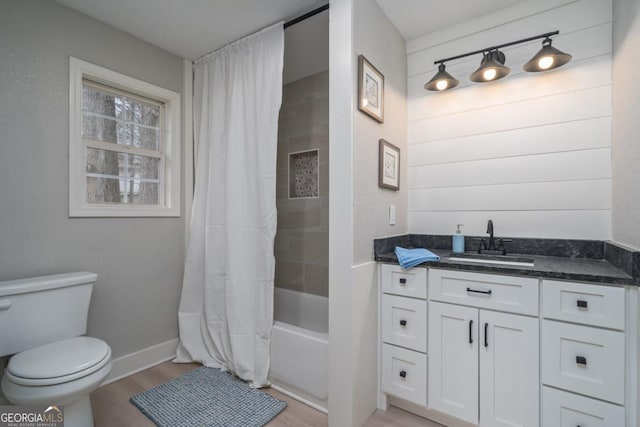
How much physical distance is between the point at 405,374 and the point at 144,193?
2406 mm

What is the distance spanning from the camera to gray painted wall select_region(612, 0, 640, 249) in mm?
1292

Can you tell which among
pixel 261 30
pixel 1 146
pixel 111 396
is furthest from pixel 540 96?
pixel 111 396

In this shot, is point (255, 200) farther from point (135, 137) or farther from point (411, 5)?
point (411, 5)

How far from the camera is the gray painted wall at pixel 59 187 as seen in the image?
1.72 meters

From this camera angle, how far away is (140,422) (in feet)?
5.56

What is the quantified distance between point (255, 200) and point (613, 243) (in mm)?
2135

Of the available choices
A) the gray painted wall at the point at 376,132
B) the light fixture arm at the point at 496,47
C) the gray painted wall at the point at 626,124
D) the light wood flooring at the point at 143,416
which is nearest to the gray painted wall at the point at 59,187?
the light wood flooring at the point at 143,416

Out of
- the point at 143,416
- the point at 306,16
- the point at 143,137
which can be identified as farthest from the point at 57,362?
the point at 306,16

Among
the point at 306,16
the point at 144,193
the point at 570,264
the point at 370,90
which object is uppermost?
the point at 306,16

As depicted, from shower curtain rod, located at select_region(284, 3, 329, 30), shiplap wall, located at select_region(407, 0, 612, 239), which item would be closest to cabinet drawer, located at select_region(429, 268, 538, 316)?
shiplap wall, located at select_region(407, 0, 612, 239)

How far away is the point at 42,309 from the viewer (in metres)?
1.66

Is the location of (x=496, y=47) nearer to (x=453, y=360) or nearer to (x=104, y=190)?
(x=453, y=360)

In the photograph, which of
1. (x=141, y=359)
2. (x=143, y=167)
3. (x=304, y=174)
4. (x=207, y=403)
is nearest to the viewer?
(x=207, y=403)

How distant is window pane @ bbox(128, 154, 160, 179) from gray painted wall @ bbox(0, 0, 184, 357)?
0.38 m
